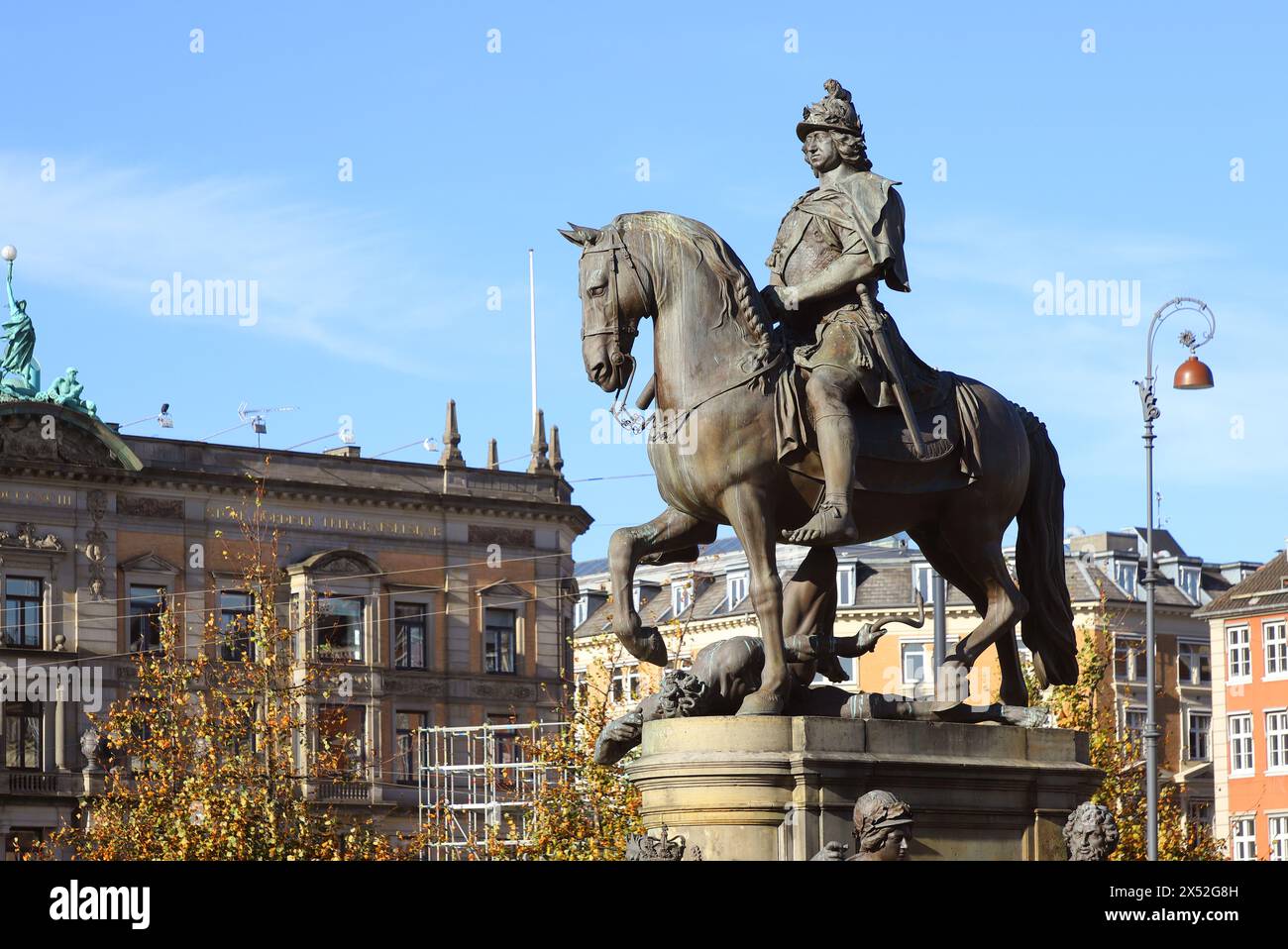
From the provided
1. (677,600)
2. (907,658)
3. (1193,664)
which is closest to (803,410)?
(907,658)

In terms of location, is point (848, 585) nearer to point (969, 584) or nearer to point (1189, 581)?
point (1189, 581)

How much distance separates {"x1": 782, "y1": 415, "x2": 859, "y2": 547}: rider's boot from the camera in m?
15.3

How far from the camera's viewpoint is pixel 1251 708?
291 feet

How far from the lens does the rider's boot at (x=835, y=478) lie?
50.3 ft

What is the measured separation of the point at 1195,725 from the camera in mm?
105000

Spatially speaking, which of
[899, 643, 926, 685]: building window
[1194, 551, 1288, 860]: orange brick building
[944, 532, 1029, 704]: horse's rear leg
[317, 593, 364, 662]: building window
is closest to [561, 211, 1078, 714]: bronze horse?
[944, 532, 1029, 704]: horse's rear leg

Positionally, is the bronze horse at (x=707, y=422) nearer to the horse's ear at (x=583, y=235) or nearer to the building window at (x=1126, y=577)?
the horse's ear at (x=583, y=235)

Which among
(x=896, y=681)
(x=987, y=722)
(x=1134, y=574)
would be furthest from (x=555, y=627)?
(x=987, y=722)

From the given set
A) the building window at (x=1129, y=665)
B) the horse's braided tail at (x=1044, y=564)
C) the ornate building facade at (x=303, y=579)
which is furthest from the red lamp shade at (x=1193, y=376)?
the building window at (x=1129, y=665)

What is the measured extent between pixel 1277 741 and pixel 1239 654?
3.71m
